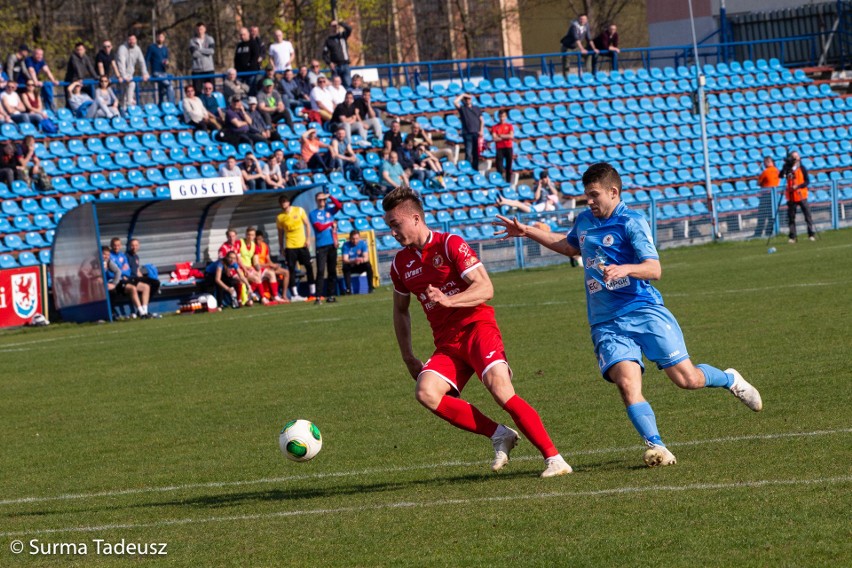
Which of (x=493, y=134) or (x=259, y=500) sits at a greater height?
(x=493, y=134)

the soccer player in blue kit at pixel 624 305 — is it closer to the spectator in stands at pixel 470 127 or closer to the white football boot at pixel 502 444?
the white football boot at pixel 502 444

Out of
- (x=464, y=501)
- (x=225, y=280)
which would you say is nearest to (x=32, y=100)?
(x=225, y=280)

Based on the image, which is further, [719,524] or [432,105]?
[432,105]

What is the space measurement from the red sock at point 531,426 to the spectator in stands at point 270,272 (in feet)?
55.7

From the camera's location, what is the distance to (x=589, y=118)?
3450 cm

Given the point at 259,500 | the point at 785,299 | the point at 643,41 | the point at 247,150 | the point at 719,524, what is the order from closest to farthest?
the point at 719,524 → the point at 259,500 → the point at 785,299 → the point at 247,150 → the point at 643,41

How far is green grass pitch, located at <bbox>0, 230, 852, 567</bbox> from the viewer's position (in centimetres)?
549

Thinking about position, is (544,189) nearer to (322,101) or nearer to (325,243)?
(322,101)

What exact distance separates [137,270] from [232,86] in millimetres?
7419

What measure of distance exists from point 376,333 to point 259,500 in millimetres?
9176

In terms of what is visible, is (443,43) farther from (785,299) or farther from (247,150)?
(785,299)

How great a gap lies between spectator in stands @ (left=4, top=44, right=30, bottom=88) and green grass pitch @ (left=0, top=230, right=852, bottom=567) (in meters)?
12.1

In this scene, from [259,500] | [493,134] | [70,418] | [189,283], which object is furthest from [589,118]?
[259,500]

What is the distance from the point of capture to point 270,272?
2377 centimetres
